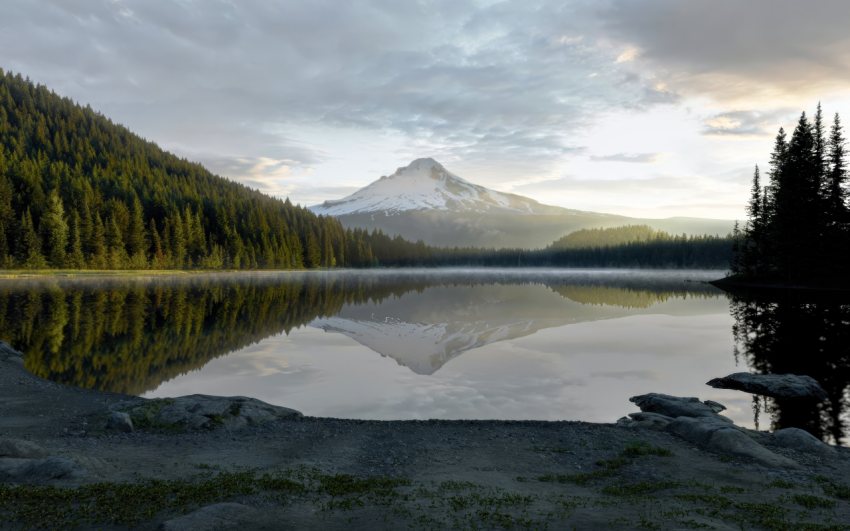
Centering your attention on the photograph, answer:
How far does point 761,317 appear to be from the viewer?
130 feet

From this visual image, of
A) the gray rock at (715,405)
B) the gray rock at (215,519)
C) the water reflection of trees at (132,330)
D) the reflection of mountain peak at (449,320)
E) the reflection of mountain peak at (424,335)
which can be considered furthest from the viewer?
the reflection of mountain peak at (449,320)

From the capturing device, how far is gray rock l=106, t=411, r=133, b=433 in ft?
45.8

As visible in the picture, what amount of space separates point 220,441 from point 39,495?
5.58 meters

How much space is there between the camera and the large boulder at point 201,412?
48.1ft

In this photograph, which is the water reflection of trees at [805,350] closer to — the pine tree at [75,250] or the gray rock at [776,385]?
the gray rock at [776,385]

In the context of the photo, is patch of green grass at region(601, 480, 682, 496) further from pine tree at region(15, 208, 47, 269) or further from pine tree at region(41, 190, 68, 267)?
pine tree at region(41, 190, 68, 267)

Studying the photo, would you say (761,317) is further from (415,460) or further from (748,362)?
(415,460)

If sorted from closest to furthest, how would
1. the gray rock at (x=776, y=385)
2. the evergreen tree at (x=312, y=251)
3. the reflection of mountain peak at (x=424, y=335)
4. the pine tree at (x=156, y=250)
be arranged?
the gray rock at (x=776, y=385) < the reflection of mountain peak at (x=424, y=335) < the pine tree at (x=156, y=250) < the evergreen tree at (x=312, y=251)

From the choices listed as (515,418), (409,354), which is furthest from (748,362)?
(409,354)

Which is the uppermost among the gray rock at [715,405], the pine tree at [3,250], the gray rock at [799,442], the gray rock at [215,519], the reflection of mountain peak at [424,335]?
the pine tree at [3,250]

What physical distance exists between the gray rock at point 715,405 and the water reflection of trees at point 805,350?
155cm

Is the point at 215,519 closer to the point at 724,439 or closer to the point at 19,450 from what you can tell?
the point at 19,450

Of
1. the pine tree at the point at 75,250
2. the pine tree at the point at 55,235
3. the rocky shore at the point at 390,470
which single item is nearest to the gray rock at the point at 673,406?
the rocky shore at the point at 390,470

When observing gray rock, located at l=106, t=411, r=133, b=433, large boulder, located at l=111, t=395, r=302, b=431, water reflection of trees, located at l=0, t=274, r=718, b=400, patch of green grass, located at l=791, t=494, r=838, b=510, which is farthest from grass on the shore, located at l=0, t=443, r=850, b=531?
water reflection of trees, located at l=0, t=274, r=718, b=400
